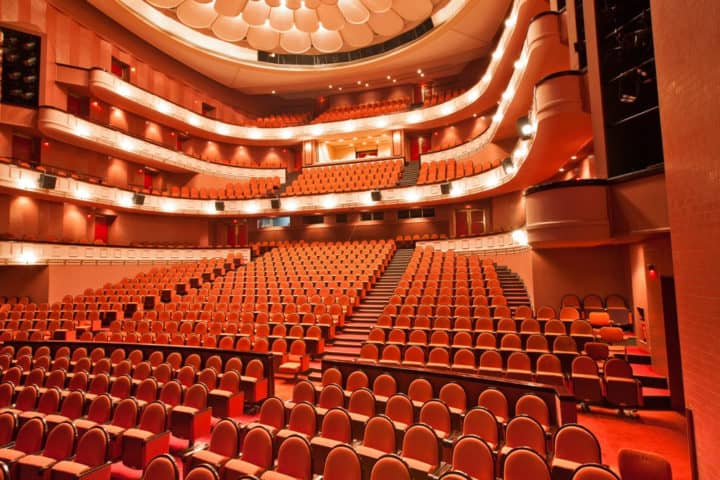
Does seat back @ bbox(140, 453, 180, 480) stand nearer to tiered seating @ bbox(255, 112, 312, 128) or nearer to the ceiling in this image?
the ceiling

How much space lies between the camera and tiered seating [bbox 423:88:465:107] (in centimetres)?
1709

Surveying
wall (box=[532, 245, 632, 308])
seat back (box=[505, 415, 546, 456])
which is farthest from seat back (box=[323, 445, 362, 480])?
wall (box=[532, 245, 632, 308])

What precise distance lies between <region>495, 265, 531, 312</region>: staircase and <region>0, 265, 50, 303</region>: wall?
11.9 metres

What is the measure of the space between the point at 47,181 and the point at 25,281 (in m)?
2.84

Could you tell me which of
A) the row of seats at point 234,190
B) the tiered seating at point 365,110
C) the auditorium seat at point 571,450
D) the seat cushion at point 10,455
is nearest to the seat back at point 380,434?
the auditorium seat at point 571,450

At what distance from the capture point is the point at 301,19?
14.6 metres

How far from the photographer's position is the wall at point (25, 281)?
35.4 feet

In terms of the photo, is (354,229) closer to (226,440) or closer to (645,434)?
(645,434)

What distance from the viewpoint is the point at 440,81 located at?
19344mm

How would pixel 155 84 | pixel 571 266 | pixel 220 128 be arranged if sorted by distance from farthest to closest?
1. pixel 220 128
2. pixel 155 84
3. pixel 571 266

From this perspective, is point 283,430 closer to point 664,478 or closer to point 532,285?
point 664,478

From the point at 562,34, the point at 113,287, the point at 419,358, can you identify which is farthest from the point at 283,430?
the point at 113,287

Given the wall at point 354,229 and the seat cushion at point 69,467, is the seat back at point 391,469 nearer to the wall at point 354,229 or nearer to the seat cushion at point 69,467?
the seat cushion at point 69,467

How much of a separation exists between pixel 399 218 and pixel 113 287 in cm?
1025
